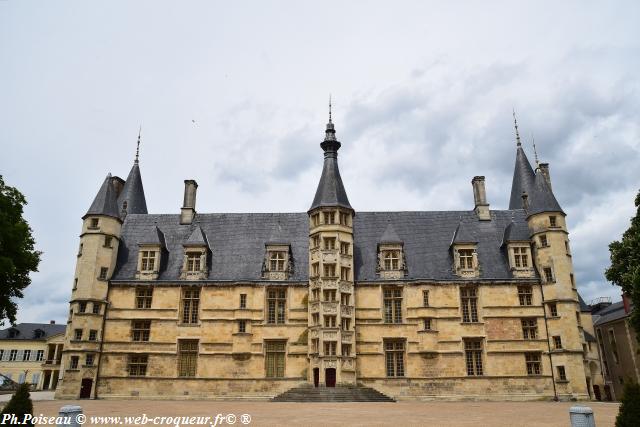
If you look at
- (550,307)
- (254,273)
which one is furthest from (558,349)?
(254,273)

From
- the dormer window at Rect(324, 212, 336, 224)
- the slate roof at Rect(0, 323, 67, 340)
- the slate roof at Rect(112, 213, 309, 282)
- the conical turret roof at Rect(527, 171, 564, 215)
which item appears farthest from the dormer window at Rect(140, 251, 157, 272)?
the slate roof at Rect(0, 323, 67, 340)

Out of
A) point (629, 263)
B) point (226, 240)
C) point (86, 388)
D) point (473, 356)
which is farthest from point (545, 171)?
point (86, 388)

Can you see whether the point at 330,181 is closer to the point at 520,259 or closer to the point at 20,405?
the point at 520,259

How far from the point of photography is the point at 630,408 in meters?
9.73

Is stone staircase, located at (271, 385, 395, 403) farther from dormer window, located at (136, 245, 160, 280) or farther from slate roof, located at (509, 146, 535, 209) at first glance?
slate roof, located at (509, 146, 535, 209)

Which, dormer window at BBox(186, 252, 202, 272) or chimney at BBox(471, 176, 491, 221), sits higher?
chimney at BBox(471, 176, 491, 221)

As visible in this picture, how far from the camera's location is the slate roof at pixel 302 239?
34.1 m

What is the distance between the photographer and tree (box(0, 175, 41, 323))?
24594 mm

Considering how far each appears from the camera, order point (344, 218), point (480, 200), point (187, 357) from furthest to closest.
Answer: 1. point (480, 200)
2. point (344, 218)
3. point (187, 357)

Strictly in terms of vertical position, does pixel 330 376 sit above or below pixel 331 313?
below

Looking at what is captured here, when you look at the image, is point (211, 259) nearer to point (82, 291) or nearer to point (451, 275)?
point (82, 291)

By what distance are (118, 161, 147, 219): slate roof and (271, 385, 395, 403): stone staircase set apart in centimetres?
2112

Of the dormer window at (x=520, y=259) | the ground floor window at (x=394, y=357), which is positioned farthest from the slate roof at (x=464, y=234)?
the ground floor window at (x=394, y=357)

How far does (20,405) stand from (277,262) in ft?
80.2
